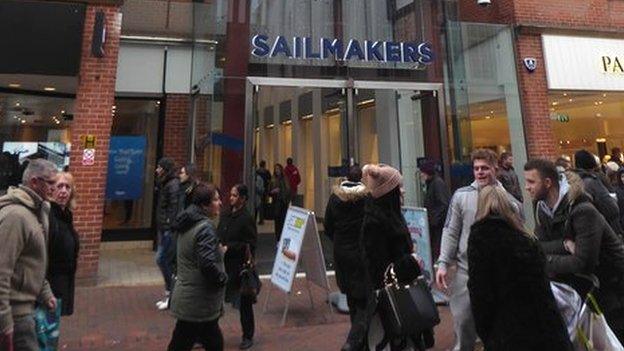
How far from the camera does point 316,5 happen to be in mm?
10141

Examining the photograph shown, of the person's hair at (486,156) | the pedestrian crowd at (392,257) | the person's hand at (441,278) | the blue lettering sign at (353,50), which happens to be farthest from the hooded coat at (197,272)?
the blue lettering sign at (353,50)

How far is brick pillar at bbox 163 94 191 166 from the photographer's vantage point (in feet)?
→ 38.5

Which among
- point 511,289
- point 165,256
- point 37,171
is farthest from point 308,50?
point 511,289

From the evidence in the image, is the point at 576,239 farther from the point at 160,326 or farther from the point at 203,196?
the point at 160,326

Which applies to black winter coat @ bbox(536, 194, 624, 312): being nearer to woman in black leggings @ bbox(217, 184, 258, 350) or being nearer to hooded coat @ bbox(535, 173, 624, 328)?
hooded coat @ bbox(535, 173, 624, 328)

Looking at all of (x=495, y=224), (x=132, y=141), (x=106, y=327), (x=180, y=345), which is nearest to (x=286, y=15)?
(x=132, y=141)

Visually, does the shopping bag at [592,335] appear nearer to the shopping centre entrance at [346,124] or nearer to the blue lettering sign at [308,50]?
the shopping centre entrance at [346,124]

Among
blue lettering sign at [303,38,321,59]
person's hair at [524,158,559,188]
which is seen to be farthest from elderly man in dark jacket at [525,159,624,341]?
A: blue lettering sign at [303,38,321,59]

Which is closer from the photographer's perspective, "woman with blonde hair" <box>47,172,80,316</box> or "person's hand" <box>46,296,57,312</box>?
"person's hand" <box>46,296,57,312</box>

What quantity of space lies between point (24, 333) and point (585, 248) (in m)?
3.50

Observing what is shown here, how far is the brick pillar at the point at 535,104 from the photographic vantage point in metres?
10.7

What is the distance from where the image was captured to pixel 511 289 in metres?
2.61

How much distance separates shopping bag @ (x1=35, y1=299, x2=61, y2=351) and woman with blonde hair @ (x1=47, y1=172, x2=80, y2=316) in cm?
15

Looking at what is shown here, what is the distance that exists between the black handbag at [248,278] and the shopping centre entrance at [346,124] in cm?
391
